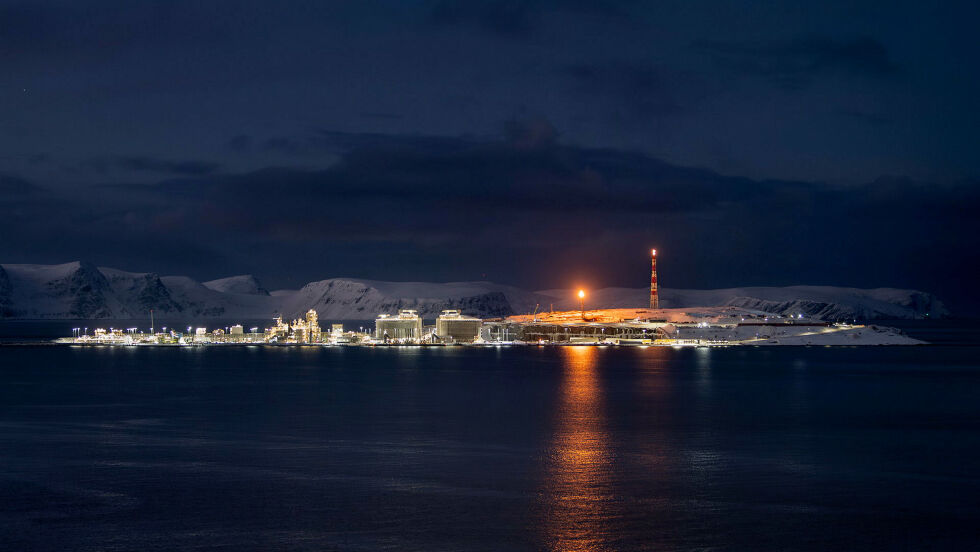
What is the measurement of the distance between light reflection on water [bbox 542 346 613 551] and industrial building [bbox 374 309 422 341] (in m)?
79.9

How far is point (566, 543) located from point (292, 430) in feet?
64.0

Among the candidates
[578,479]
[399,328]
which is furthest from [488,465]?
[399,328]

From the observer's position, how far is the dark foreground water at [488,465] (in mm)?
20703

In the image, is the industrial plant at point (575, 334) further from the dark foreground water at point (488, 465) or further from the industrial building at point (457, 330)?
the dark foreground water at point (488, 465)

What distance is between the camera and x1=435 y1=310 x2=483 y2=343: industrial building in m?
128

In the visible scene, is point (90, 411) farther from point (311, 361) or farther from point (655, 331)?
point (655, 331)

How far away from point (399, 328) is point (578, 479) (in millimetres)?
104080

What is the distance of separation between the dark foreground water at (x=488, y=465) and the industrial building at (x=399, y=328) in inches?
2614

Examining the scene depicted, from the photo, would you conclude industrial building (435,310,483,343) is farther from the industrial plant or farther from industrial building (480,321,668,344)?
industrial building (480,321,668,344)

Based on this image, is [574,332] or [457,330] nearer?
[457,330]

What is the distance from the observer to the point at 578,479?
87.6 feet

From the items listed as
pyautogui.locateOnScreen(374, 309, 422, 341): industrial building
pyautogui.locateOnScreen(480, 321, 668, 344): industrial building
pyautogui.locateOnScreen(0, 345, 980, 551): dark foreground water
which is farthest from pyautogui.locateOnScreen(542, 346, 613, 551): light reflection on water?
pyautogui.locateOnScreen(480, 321, 668, 344): industrial building

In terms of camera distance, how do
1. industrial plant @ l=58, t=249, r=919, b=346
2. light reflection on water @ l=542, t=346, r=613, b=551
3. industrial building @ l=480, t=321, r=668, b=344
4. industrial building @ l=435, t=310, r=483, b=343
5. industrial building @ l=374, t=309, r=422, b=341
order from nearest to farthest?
light reflection on water @ l=542, t=346, r=613, b=551, industrial plant @ l=58, t=249, r=919, b=346, industrial building @ l=435, t=310, r=483, b=343, industrial building @ l=374, t=309, r=422, b=341, industrial building @ l=480, t=321, r=668, b=344

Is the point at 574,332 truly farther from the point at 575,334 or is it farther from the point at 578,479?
the point at 578,479
